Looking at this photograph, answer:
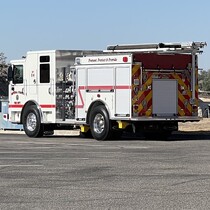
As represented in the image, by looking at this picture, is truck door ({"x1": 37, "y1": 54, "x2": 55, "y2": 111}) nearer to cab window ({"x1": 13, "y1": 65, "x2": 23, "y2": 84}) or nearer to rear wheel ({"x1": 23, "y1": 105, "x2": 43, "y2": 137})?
rear wheel ({"x1": 23, "y1": 105, "x2": 43, "y2": 137})

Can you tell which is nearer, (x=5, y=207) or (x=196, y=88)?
(x=5, y=207)

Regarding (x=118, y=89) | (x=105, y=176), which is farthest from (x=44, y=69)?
(x=105, y=176)

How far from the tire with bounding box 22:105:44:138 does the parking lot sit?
16.6ft

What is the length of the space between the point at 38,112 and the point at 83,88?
244 centimetres

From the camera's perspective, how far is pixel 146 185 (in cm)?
1339

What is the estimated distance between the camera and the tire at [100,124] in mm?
25406

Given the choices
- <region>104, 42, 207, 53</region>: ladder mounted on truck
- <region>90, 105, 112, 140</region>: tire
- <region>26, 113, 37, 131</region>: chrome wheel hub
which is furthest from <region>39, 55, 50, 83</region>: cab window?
<region>104, 42, 207, 53</region>: ladder mounted on truck

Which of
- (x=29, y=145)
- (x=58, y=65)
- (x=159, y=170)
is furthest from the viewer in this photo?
(x=58, y=65)

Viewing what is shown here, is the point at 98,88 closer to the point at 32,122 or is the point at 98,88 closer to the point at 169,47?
the point at 169,47

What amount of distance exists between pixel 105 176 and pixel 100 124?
11.1 meters

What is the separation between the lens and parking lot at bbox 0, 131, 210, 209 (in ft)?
38.0

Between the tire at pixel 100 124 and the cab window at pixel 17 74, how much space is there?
4.27 meters

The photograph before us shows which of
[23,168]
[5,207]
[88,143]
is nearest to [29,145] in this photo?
[88,143]

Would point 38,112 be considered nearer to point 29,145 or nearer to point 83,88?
point 83,88
